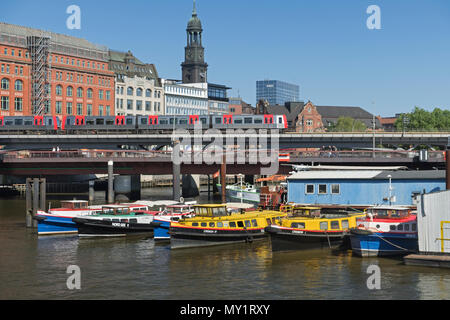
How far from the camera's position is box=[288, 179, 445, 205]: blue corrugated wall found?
5716 cm

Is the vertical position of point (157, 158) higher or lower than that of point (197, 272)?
higher

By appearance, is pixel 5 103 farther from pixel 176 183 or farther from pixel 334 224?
pixel 334 224

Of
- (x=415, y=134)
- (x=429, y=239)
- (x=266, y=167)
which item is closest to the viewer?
(x=429, y=239)

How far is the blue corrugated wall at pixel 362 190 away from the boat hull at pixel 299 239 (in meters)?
9.52

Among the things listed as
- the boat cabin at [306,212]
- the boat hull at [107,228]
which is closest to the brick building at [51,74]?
the boat hull at [107,228]

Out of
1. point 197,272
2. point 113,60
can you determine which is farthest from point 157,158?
point 113,60

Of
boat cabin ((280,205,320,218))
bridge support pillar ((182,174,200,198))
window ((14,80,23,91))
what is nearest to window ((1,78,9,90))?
window ((14,80,23,91))

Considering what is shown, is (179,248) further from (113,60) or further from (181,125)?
(113,60)

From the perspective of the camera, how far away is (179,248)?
50969mm

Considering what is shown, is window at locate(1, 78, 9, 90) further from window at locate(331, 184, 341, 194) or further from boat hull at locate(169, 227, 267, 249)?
boat hull at locate(169, 227, 267, 249)

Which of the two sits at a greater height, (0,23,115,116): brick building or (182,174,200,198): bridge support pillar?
(0,23,115,116): brick building

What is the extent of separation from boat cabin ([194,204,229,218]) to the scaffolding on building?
107 metres
